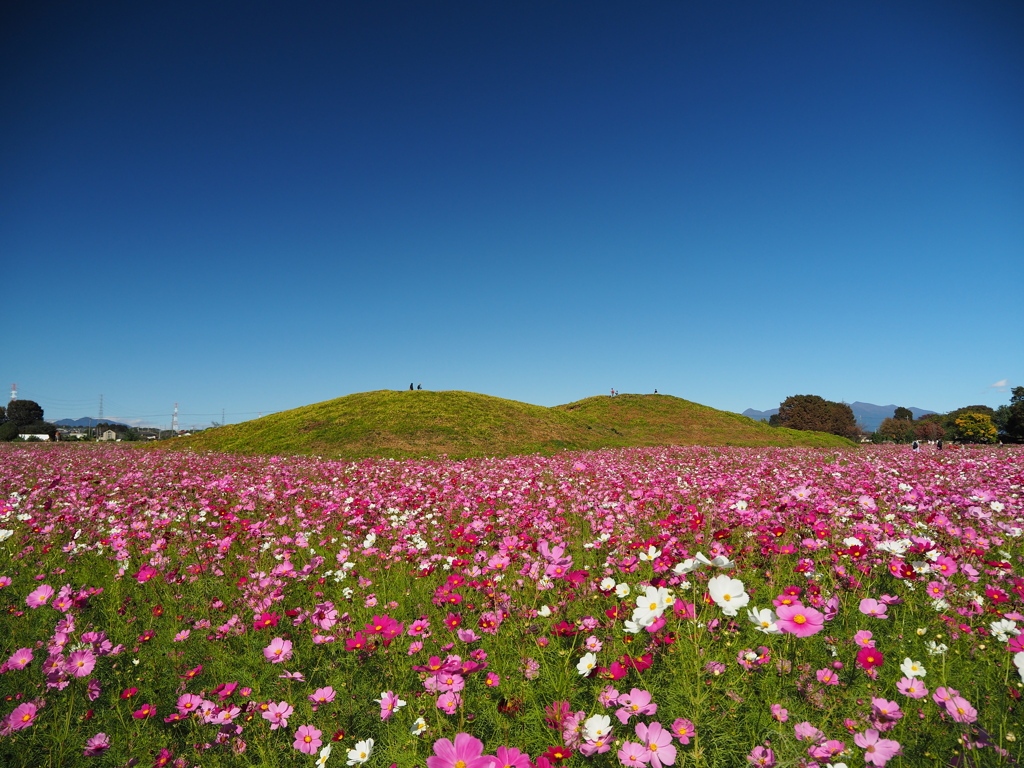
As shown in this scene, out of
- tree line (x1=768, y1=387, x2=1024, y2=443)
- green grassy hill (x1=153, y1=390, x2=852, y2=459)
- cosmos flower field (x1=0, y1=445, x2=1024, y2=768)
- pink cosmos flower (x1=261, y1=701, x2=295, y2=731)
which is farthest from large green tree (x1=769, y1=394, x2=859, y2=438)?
pink cosmos flower (x1=261, y1=701, x2=295, y2=731)

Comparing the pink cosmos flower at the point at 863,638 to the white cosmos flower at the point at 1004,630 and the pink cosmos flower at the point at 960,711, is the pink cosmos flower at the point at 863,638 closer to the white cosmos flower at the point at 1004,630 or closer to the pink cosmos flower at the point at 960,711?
the pink cosmos flower at the point at 960,711

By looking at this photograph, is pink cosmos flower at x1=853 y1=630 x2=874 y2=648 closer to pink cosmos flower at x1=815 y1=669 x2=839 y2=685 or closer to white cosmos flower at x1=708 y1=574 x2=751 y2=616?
pink cosmos flower at x1=815 y1=669 x2=839 y2=685

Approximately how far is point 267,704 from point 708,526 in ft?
11.6

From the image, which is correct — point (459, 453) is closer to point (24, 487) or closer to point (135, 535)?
point (24, 487)

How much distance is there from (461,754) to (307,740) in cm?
129

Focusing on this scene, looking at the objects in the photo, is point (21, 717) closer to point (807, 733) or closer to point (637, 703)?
point (637, 703)

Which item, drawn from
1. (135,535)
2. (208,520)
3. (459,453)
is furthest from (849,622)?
(459,453)

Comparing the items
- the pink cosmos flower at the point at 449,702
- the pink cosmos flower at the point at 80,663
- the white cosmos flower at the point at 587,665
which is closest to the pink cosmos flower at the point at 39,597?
the pink cosmos flower at the point at 80,663

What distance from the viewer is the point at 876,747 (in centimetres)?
174

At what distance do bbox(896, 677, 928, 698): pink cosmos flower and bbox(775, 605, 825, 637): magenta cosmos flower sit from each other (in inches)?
31.4

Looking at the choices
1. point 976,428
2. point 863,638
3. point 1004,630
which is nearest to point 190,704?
point 863,638

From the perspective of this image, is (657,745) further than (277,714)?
No

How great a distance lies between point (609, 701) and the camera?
2.11 metres

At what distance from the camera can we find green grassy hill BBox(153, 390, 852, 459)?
24047mm
